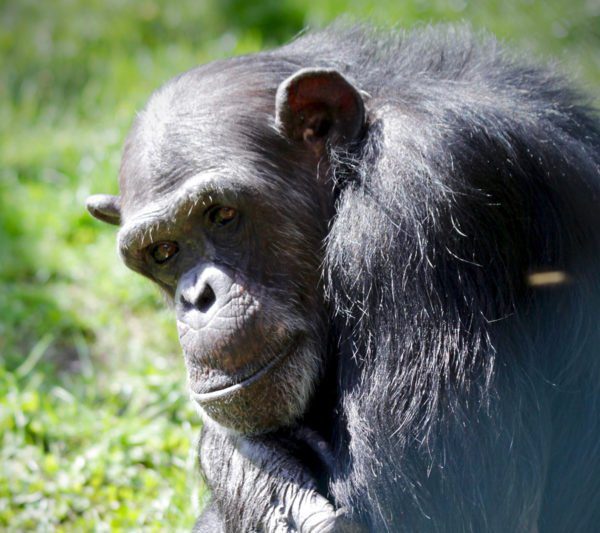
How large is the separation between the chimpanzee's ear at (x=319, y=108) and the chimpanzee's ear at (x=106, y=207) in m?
1.22

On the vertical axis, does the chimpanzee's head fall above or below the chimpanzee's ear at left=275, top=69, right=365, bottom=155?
below

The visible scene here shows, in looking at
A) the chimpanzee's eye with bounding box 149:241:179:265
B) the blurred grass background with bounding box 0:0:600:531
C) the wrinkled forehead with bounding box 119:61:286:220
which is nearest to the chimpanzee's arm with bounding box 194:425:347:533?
the chimpanzee's eye with bounding box 149:241:179:265

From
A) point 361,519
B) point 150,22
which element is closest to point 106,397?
point 361,519

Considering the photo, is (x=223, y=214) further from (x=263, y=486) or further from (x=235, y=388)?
(x=263, y=486)

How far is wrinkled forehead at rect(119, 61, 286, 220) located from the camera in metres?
5.27

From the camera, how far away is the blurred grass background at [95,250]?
21.2ft

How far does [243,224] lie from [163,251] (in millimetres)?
477

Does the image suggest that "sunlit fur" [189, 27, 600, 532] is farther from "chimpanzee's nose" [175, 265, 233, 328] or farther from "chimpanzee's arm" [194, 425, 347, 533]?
"chimpanzee's nose" [175, 265, 233, 328]

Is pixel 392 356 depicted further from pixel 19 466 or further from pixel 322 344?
pixel 19 466

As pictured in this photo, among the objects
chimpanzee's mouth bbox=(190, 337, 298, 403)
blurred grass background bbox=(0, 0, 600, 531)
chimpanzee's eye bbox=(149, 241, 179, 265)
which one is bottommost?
blurred grass background bbox=(0, 0, 600, 531)

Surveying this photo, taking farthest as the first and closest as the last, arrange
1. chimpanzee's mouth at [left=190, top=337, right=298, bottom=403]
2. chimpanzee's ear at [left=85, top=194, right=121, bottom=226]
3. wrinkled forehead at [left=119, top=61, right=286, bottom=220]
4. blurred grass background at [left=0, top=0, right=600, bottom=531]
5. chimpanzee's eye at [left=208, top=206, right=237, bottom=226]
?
blurred grass background at [left=0, top=0, right=600, bottom=531] < chimpanzee's ear at [left=85, top=194, right=121, bottom=226] < wrinkled forehead at [left=119, top=61, right=286, bottom=220] < chimpanzee's eye at [left=208, top=206, right=237, bottom=226] < chimpanzee's mouth at [left=190, top=337, right=298, bottom=403]

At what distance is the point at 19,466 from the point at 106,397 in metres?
0.95

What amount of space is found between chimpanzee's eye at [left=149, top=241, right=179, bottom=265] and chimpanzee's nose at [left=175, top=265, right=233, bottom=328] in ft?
0.87

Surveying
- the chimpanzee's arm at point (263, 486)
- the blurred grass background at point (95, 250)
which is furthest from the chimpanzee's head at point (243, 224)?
the blurred grass background at point (95, 250)
